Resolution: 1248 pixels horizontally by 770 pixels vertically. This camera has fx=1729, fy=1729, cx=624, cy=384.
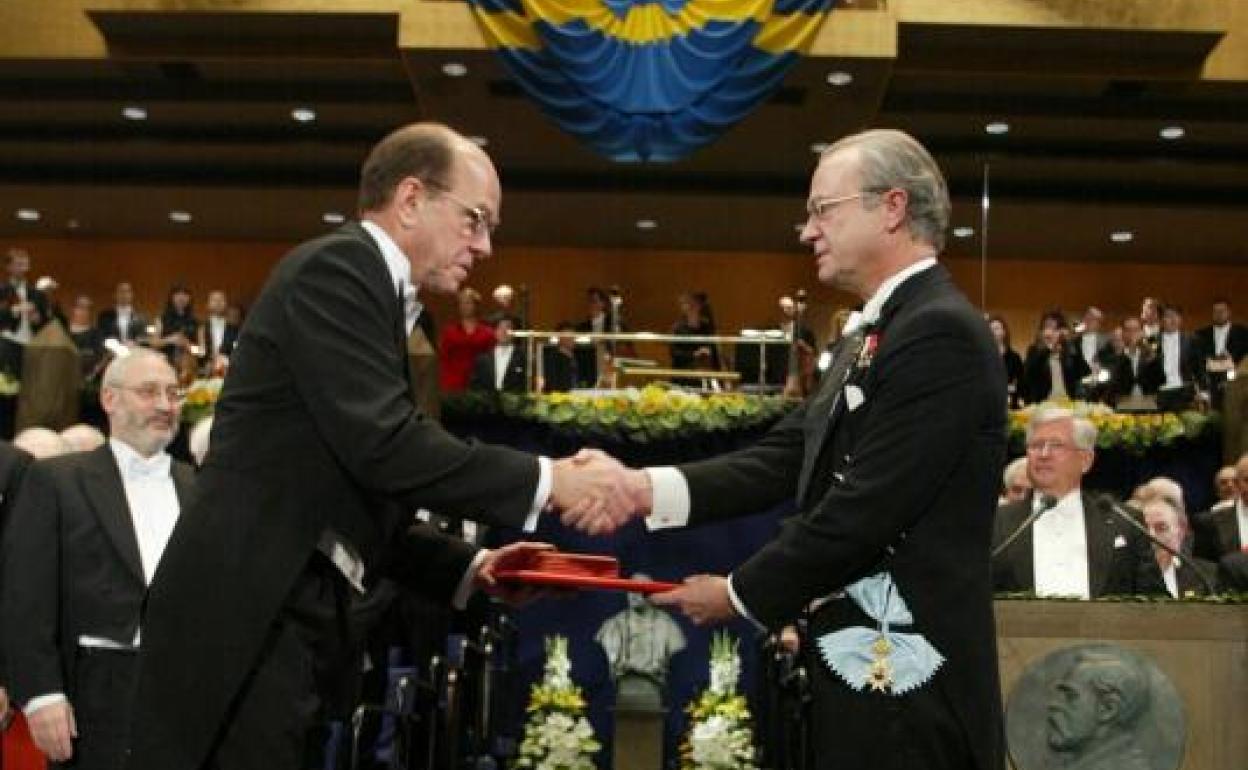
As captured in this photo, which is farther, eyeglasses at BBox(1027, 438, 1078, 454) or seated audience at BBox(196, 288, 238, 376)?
seated audience at BBox(196, 288, 238, 376)

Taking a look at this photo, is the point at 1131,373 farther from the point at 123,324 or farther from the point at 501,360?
the point at 123,324

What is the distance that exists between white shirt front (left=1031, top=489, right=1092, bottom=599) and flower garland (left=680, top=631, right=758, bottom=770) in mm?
2201

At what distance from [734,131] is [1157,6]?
405 centimetres

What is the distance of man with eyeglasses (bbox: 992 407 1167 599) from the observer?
22.0 feet

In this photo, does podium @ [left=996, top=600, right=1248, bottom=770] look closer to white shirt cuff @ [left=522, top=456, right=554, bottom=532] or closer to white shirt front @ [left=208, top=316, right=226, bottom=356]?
white shirt cuff @ [left=522, top=456, right=554, bottom=532]

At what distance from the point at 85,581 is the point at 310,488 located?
2538 millimetres

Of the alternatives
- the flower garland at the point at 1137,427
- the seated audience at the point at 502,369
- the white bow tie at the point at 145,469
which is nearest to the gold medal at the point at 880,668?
the white bow tie at the point at 145,469

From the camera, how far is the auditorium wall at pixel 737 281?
67.8 ft

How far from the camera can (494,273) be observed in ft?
68.3

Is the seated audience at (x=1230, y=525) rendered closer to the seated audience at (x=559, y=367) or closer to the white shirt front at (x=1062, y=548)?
the white shirt front at (x=1062, y=548)

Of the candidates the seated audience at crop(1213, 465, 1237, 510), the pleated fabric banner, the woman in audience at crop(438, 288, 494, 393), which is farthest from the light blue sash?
the pleated fabric banner

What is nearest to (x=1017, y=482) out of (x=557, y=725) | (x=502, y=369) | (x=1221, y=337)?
(x=557, y=725)

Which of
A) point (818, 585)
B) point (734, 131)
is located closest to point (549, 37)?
point (734, 131)

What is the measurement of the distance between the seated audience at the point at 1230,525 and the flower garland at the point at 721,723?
8.79 feet
